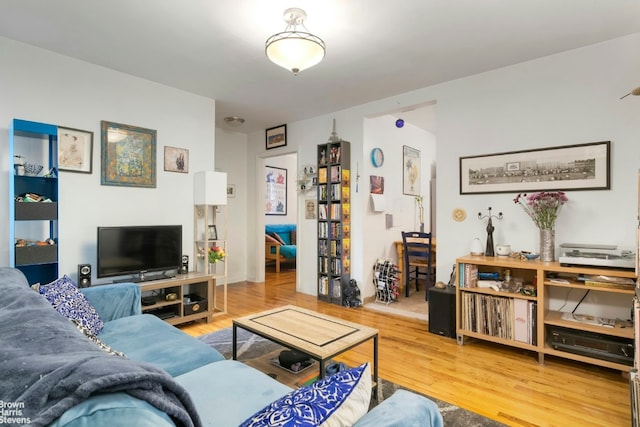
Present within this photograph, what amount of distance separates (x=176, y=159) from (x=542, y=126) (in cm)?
365

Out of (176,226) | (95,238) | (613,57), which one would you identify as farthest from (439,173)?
(95,238)

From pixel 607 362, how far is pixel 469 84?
104 inches

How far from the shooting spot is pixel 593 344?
2.47 meters

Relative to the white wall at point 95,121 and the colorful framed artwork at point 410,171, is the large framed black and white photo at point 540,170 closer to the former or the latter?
the colorful framed artwork at point 410,171

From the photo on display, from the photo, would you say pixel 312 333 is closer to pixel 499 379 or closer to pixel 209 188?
pixel 499 379

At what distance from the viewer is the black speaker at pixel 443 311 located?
124 inches

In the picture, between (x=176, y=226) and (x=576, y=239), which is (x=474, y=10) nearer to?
(x=576, y=239)

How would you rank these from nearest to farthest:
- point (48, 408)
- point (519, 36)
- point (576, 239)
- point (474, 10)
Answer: point (48, 408) → point (474, 10) → point (519, 36) → point (576, 239)

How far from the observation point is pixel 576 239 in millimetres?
2838

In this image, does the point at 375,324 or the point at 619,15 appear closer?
the point at 619,15

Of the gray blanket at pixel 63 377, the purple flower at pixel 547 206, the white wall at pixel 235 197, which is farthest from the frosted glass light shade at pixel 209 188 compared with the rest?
the purple flower at pixel 547 206

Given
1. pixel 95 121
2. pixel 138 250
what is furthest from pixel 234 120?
pixel 138 250

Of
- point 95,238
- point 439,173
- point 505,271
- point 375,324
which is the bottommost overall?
point 375,324

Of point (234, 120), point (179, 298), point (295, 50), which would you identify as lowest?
Answer: point (179, 298)
